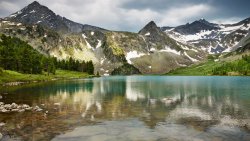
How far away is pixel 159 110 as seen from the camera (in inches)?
2245

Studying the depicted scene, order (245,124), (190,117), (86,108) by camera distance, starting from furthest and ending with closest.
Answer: (86,108) → (190,117) → (245,124)

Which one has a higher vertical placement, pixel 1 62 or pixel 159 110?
pixel 1 62

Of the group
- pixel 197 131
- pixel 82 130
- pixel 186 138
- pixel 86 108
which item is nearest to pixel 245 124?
pixel 197 131

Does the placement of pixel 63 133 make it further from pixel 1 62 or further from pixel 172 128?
pixel 1 62

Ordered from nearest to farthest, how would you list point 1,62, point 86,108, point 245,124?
point 245,124, point 86,108, point 1,62

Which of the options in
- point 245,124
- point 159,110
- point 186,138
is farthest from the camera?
point 159,110

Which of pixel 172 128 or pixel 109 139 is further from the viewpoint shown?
pixel 172 128

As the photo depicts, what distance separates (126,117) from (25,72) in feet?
521

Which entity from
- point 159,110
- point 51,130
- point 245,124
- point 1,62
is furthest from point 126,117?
point 1,62

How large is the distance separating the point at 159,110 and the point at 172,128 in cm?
1678

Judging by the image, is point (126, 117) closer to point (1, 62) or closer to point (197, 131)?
point (197, 131)

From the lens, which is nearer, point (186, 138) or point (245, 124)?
point (186, 138)

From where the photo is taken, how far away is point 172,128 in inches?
1585

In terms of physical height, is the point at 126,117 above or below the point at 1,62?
below
